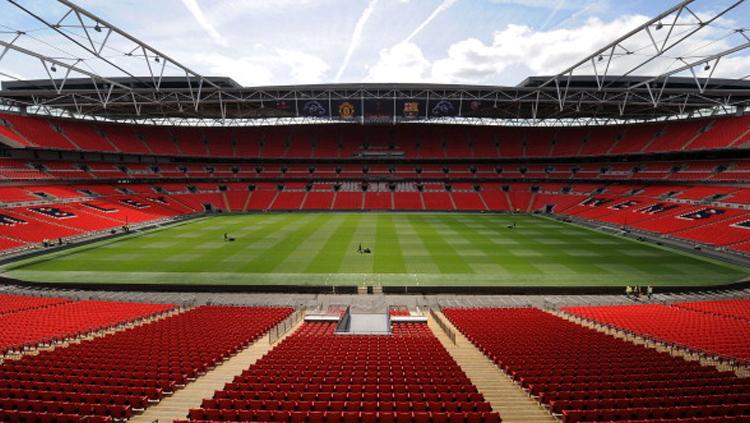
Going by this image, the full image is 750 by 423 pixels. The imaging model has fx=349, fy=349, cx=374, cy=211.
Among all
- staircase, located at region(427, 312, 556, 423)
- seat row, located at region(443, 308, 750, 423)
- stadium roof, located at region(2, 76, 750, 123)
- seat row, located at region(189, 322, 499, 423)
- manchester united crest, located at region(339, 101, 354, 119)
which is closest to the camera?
seat row, located at region(189, 322, 499, 423)

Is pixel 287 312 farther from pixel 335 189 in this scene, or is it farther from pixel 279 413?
pixel 335 189

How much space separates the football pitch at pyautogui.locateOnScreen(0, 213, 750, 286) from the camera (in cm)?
2400

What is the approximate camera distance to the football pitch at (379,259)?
24.0 meters

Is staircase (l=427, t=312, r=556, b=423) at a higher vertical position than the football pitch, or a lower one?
higher

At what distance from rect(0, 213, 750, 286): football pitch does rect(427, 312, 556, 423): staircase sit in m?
11.3

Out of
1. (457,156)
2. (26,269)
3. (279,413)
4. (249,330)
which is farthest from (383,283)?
(457,156)

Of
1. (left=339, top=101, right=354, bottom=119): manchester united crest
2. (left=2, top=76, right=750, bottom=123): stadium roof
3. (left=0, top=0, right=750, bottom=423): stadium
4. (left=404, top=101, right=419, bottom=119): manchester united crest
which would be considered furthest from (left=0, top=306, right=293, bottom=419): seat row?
(left=404, top=101, right=419, bottom=119): manchester united crest

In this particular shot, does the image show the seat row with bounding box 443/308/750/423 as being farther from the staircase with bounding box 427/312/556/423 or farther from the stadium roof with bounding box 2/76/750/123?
the stadium roof with bounding box 2/76/750/123

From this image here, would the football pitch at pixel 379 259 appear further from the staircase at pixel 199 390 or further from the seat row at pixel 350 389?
the seat row at pixel 350 389

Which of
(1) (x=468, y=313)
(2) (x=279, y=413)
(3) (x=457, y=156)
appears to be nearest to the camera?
(2) (x=279, y=413)

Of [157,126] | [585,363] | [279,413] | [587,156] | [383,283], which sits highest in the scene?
[157,126]

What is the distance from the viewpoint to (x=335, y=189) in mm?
65375

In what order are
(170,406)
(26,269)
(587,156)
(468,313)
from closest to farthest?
(170,406) → (468,313) → (26,269) → (587,156)

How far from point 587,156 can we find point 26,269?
72.4 m
